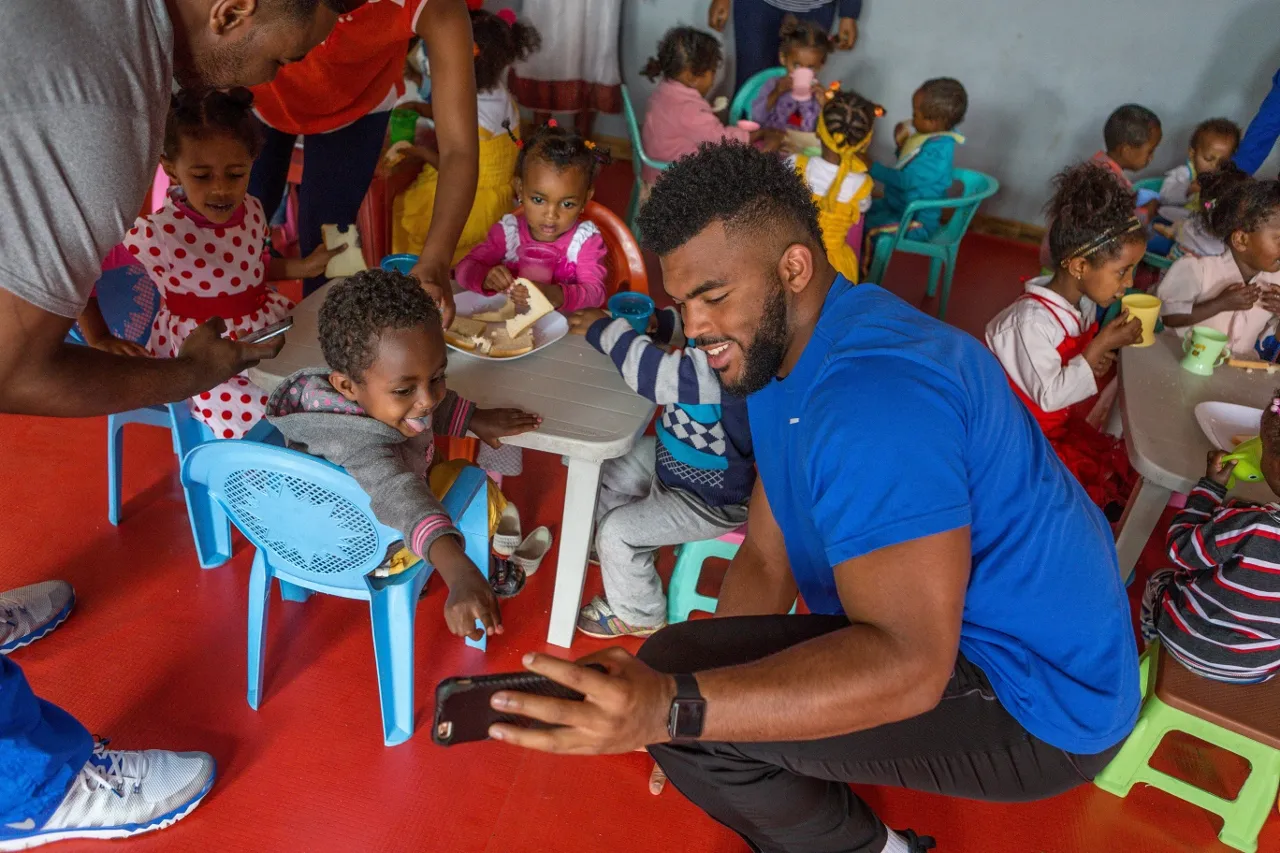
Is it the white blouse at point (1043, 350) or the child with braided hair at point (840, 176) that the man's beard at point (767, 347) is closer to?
the white blouse at point (1043, 350)

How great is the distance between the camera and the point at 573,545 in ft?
7.51

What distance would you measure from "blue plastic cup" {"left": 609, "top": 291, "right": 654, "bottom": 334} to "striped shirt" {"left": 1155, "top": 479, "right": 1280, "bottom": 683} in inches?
51.3

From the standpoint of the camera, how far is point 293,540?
75.7 inches

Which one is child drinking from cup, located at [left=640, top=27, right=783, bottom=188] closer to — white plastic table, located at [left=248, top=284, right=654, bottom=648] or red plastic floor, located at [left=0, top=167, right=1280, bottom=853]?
white plastic table, located at [left=248, top=284, right=654, bottom=648]

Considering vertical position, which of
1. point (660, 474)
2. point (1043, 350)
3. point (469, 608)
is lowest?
point (660, 474)

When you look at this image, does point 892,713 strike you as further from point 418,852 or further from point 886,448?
point 418,852

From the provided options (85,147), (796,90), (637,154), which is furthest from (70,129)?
(796,90)

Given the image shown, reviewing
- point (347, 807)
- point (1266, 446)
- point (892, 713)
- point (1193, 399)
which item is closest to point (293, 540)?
point (347, 807)

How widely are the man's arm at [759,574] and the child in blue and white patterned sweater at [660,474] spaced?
11.7 inches

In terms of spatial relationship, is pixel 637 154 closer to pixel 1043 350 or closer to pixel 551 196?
pixel 551 196

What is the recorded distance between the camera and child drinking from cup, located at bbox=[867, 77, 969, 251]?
434 centimetres

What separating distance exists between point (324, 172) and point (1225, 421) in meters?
2.67

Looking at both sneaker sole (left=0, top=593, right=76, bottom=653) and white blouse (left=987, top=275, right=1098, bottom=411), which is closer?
sneaker sole (left=0, top=593, right=76, bottom=653)

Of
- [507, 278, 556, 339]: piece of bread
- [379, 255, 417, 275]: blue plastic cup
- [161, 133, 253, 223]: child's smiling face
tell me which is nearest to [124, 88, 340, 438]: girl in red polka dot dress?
Answer: [161, 133, 253, 223]: child's smiling face
